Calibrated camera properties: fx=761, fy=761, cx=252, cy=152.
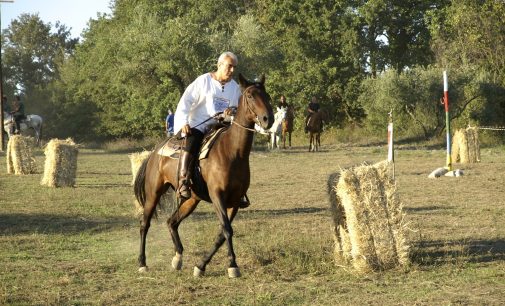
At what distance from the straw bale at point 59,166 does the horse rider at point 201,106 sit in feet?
34.9

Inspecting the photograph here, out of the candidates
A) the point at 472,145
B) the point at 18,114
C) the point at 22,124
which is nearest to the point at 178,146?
the point at 472,145

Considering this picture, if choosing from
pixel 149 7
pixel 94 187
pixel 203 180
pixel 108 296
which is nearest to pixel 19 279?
pixel 108 296

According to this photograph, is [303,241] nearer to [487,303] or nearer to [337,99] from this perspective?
[487,303]

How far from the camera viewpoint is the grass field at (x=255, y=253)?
7484 millimetres

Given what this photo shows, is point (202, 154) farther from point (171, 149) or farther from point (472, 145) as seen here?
point (472, 145)

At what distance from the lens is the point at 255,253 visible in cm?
949

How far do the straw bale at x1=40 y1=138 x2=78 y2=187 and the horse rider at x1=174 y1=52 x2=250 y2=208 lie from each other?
1064cm

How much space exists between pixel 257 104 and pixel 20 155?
17.1 m

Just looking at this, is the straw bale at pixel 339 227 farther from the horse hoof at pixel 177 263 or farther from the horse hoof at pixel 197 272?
the horse hoof at pixel 177 263

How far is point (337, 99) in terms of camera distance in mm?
52750

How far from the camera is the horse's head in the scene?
838cm

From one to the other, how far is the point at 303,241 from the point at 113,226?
3981 mm

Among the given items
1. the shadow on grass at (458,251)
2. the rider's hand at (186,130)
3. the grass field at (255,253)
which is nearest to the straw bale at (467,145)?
the grass field at (255,253)

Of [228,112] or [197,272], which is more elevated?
[228,112]
